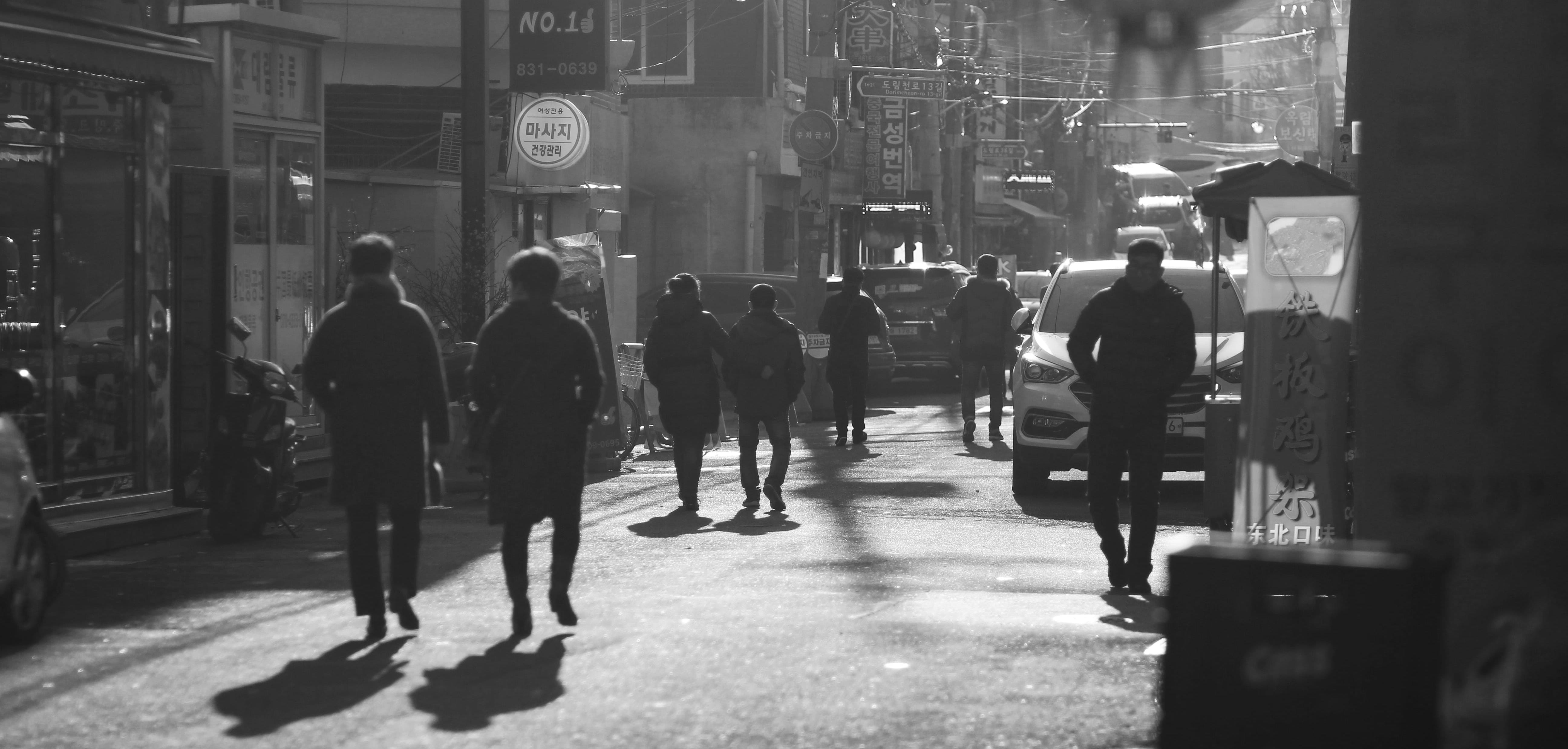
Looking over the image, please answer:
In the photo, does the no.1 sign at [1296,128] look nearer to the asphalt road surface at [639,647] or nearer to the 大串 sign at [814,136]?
the 大串 sign at [814,136]

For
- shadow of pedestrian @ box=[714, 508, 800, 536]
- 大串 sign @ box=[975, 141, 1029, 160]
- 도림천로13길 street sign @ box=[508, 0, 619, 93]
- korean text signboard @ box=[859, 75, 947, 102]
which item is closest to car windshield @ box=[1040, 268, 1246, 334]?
shadow of pedestrian @ box=[714, 508, 800, 536]

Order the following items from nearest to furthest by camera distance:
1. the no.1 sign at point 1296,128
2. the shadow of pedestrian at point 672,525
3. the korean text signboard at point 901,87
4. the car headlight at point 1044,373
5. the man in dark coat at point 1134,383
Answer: the man in dark coat at point 1134,383, the shadow of pedestrian at point 672,525, the car headlight at point 1044,373, the korean text signboard at point 901,87, the no.1 sign at point 1296,128

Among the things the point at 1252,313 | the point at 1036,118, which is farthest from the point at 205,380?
the point at 1036,118

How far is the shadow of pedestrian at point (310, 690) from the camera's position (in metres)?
6.93

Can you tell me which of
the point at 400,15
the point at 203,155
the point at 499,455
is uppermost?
the point at 400,15

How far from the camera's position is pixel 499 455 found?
28.7 feet

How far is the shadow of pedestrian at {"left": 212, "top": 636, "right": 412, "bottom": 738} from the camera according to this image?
693cm

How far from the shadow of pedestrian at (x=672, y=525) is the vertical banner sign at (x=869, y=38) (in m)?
27.0

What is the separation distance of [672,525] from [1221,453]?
389 cm

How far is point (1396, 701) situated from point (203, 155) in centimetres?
1258

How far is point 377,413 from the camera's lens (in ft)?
28.0

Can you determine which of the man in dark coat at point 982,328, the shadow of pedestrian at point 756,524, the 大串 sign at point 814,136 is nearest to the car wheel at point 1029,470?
the shadow of pedestrian at point 756,524

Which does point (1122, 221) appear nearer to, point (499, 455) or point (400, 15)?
point (400, 15)

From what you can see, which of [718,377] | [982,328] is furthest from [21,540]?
[982,328]
